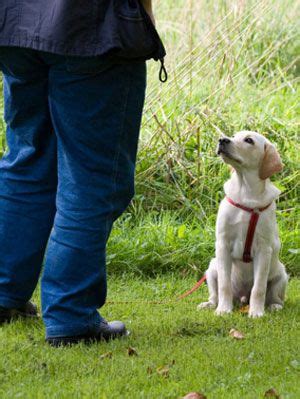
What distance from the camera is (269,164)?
17.5ft

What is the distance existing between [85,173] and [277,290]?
1866mm

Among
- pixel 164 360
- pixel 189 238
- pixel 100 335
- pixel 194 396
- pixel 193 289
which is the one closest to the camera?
pixel 194 396

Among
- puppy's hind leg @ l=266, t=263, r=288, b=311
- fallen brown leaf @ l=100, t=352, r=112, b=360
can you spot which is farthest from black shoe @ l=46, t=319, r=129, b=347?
puppy's hind leg @ l=266, t=263, r=288, b=311

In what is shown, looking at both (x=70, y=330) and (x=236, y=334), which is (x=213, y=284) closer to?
(x=236, y=334)

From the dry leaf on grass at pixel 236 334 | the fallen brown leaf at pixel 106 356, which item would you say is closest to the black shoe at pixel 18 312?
the fallen brown leaf at pixel 106 356

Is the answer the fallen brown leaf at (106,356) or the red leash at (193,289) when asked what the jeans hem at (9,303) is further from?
the red leash at (193,289)

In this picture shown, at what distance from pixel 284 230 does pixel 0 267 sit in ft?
9.13

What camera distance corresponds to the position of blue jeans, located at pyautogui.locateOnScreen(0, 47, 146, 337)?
12.9ft

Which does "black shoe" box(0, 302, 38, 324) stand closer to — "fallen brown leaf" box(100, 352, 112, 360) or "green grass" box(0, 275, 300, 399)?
"green grass" box(0, 275, 300, 399)

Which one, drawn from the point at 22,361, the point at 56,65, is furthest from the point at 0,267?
the point at 56,65

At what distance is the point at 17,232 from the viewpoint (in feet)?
14.3

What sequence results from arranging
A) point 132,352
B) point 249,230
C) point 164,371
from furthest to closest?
point 249,230, point 132,352, point 164,371

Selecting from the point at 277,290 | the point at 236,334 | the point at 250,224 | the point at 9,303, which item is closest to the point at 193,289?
the point at 277,290

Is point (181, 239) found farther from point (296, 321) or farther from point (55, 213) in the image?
point (55, 213)
